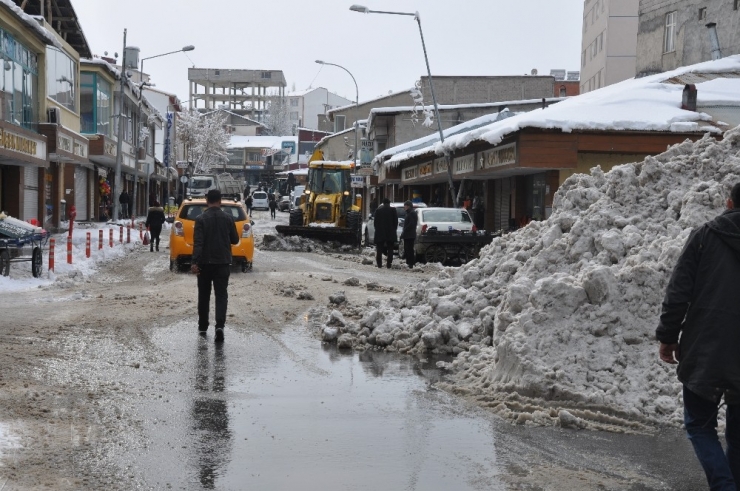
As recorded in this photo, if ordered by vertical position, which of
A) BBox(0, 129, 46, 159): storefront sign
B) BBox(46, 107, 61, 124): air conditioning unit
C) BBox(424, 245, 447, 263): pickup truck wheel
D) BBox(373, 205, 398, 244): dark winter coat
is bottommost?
BBox(424, 245, 447, 263): pickup truck wheel

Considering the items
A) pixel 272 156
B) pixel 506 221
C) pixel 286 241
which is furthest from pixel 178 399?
pixel 272 156

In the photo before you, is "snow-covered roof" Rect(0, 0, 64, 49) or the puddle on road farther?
"snow-covered roof" Rect(0, 0, 64, 49)

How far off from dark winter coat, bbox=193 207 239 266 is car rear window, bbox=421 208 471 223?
15412mm

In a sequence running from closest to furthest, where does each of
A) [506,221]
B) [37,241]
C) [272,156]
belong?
1. [37,241]
2. [506,221]
3. [272,156]

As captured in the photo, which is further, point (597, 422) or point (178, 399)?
point (178, 399)

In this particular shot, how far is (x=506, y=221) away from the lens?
Answer: 37.1 metres

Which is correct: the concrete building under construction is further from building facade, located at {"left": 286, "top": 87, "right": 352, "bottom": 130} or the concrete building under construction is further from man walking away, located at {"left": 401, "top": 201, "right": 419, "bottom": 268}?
man walking away, located at {"left": 401, "top": 201, "right": 419, "bottom": 268}

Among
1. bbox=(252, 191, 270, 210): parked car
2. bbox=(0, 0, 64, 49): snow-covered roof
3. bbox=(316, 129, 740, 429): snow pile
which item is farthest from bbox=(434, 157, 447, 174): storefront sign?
bbox=(252, 191, 270, 210): parked car

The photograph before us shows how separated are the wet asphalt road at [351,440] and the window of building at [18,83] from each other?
20.5 metres

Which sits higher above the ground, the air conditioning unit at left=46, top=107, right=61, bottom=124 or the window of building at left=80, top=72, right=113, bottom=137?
the window of building at left=80, top=72, right=113, bottom=137

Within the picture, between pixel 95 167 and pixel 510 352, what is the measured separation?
42968 millimetres

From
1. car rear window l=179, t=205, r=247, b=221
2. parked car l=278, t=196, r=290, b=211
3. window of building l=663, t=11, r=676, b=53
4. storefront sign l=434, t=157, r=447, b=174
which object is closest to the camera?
car rear window l=179, t=205, r=247, b=221

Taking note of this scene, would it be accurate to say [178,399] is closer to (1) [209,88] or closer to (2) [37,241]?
(2) [37,241]

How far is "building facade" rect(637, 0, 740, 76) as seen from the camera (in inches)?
1476
